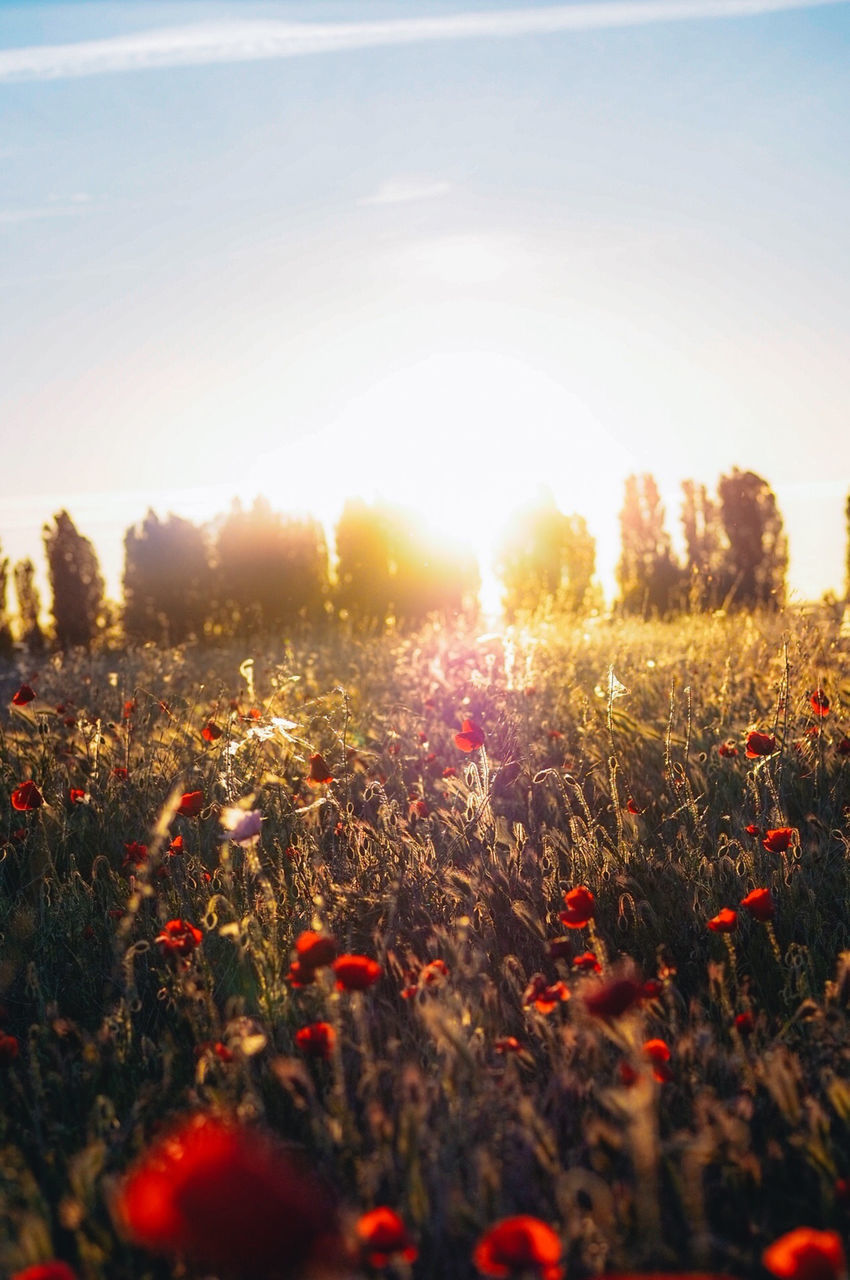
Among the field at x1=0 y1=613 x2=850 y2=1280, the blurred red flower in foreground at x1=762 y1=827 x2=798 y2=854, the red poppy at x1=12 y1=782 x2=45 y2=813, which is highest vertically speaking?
the red poppy at x1=12 y1=782 x2=45 y2=813

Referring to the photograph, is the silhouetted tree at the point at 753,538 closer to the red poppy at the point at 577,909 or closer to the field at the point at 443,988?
the field at the point at 443,988

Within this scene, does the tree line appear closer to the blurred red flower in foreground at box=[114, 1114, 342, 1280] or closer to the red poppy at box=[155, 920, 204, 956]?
the red poppy at box=[155, 920, 204, 956]

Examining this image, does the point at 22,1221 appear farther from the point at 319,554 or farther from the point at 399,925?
the point at 319,554

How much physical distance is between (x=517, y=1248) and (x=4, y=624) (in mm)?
20141

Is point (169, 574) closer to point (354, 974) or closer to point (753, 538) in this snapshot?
point (753, 538)

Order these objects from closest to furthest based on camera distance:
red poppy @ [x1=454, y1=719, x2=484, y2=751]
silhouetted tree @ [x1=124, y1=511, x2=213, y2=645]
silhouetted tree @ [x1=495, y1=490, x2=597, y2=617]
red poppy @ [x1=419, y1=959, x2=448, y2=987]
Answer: red poppy @ [x1=419, y1=959, x2=448, y2=987] < red poppy @ [x1=454, y1=719, x2=484, y2=751] < silhouetted tree @ [x1=124, y1=511, x2=213, y2=645] < silhouetted tree @ [x1=495, y1=490, x2=597, y2=617]

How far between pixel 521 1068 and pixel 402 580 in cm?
1717

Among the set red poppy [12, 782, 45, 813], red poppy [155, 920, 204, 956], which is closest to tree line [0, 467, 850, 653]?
red poppy [12, 782, 45, 813]

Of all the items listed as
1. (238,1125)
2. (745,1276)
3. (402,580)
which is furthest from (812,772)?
(402,580)

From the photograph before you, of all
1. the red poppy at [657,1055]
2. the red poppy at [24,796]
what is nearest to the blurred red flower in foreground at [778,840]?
the red poppy at [657,1055]

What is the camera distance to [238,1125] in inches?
67.2

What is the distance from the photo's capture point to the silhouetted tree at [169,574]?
19.5m

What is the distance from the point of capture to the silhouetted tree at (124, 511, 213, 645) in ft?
64.0

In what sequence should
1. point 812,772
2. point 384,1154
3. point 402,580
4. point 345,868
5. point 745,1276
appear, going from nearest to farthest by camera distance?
point 745,1276, point 384,1154, point 345,868, point 812,772, point 402,580
